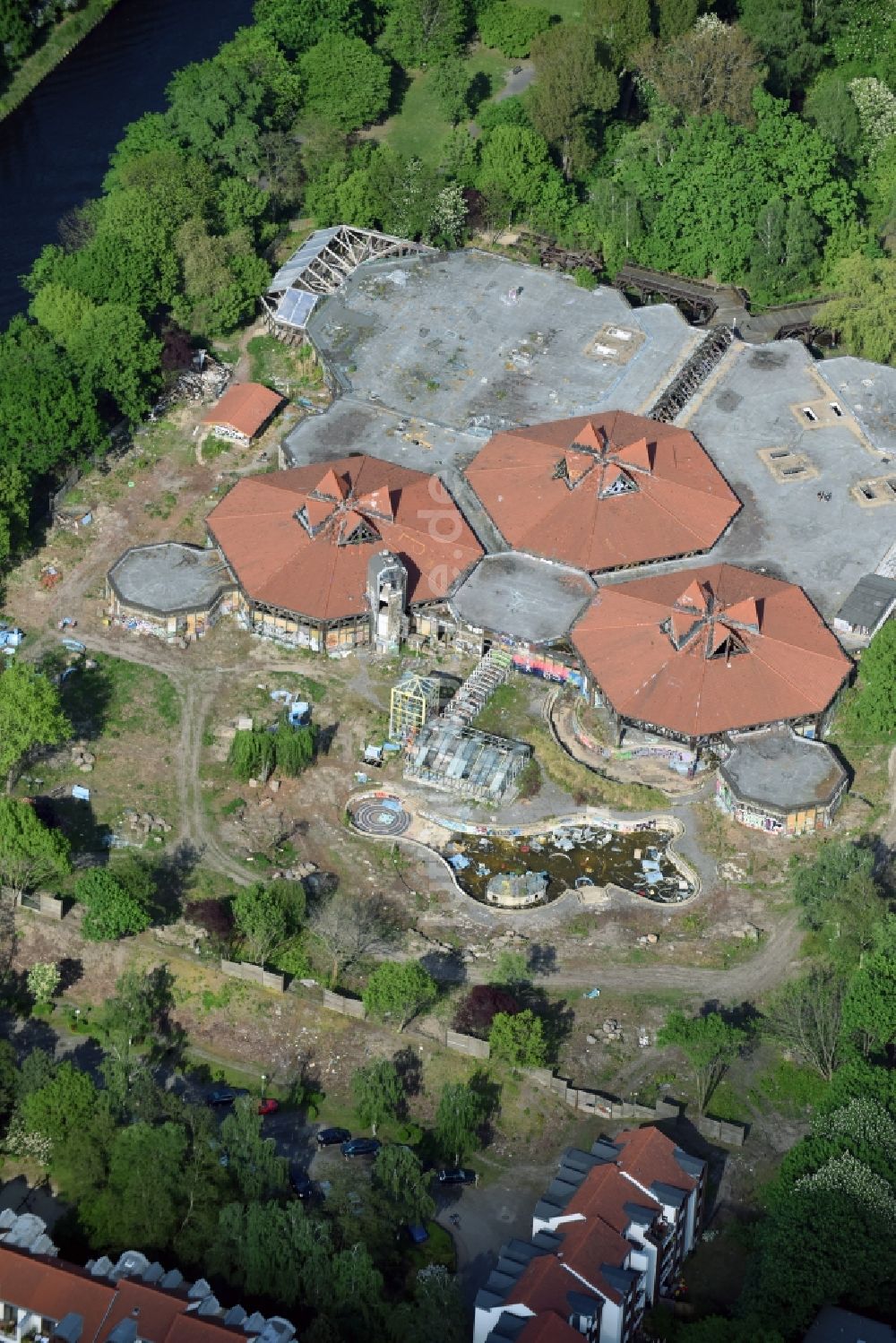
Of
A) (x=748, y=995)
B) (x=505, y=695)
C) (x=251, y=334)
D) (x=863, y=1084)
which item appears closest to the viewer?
(x=863, y=1084)

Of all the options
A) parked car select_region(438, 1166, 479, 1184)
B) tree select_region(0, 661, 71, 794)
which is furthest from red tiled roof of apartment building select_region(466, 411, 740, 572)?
parked car select_region(438, 1166, 479, 1184)

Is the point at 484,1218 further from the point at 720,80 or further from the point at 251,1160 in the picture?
the point at 720,80

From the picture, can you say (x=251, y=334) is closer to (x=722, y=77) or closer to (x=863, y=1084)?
(x=722, y=77)

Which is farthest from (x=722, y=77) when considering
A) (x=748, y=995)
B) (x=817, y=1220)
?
(x=817, y=1220)

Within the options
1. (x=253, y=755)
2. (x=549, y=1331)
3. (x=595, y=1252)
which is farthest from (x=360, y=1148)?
(x=253, y=755)

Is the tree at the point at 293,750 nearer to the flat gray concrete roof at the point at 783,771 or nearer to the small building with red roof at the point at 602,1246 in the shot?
the flat gray concrete roof at the point at 783,771
